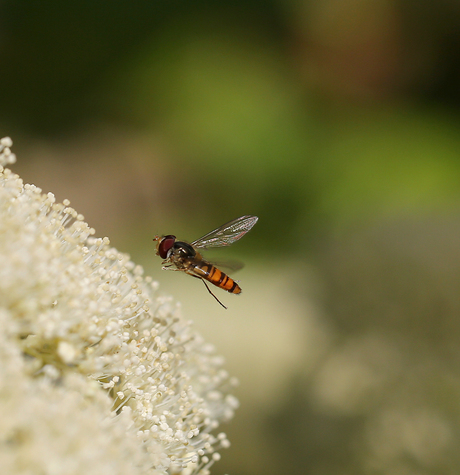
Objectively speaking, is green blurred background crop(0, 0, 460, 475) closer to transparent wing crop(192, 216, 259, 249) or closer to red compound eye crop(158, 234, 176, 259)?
transparent wing crop(192, 216, 259, 249)

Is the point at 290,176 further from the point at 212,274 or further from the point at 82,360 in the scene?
the point at 82,360

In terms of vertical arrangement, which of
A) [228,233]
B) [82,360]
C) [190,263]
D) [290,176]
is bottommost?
[82,360]

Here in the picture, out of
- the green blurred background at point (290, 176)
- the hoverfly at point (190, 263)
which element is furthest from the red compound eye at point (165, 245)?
the green blurred background at point (290, 176)

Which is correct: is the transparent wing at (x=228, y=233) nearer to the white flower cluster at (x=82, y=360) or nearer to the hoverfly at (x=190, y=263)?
the hoverfly at (x=190, y=263)

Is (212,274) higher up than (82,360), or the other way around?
(212,274)

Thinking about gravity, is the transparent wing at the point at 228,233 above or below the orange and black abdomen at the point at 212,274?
above

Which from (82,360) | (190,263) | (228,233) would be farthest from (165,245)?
(82,360)
